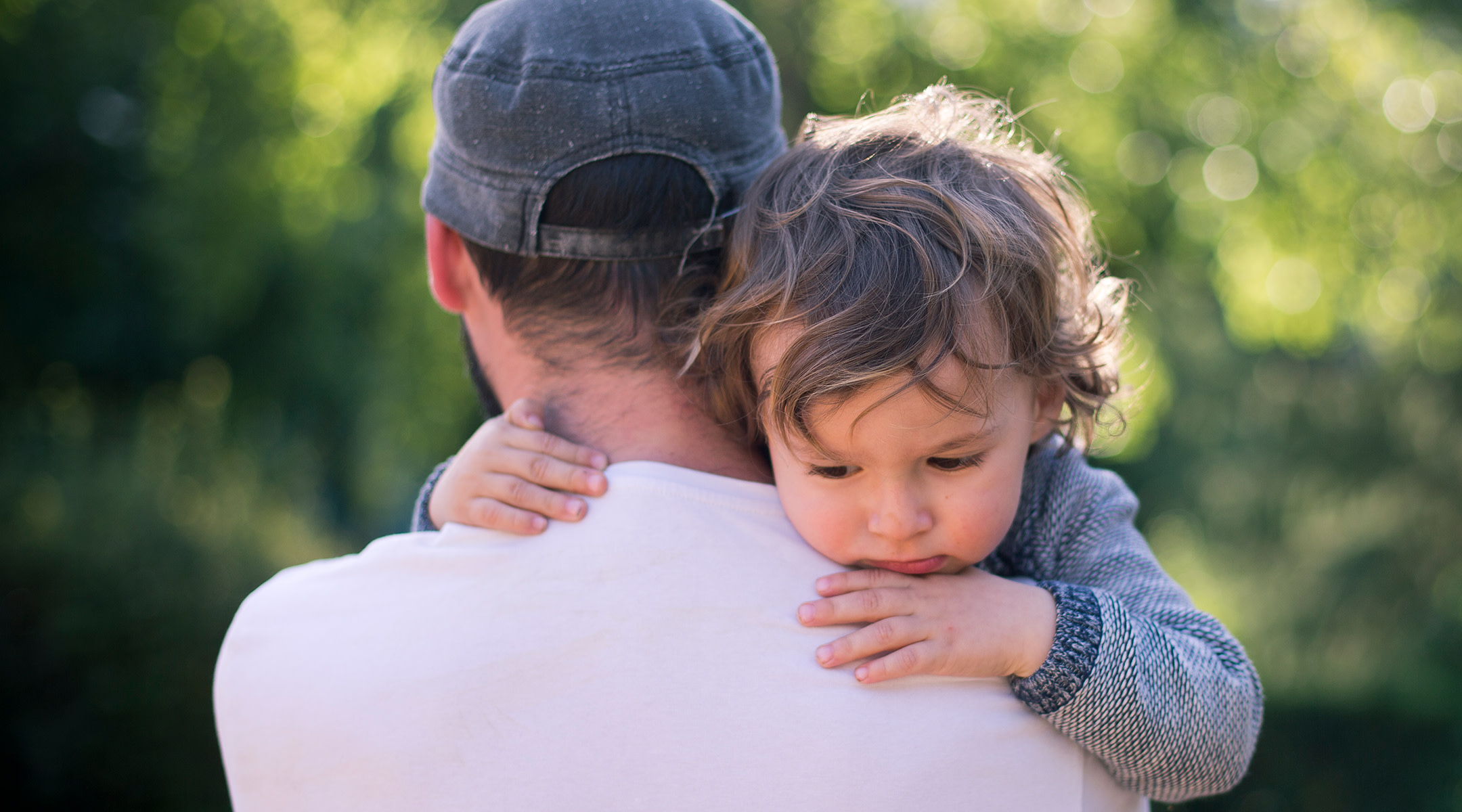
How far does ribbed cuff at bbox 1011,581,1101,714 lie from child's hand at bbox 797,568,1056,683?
1 cm

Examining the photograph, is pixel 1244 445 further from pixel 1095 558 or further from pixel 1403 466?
pixel 1095 558

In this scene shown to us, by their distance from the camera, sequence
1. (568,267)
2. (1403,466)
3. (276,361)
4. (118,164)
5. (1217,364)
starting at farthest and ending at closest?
(118,164) → (276,361) → (1217,364) → (1403,466) → (568,267)

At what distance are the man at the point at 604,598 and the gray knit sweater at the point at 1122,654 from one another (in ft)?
0.19

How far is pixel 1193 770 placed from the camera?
1.32 meters

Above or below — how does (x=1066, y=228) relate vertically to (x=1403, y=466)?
above

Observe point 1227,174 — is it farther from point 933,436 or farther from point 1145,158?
point 933,436

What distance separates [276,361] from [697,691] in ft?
31.5

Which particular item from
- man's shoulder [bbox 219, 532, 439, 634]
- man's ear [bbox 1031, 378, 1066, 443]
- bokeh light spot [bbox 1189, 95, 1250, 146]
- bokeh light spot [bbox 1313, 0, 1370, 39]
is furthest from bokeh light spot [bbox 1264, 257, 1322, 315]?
man's shoulder [bbox 219, 532, 439, 634]

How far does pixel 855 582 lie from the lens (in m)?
1.25

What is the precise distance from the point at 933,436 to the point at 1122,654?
36 cm

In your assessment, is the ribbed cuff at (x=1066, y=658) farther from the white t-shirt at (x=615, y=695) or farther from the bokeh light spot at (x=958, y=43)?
the bokeh light spot at (x=958, y=43)

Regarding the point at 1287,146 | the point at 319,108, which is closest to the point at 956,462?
the point at 1287,146

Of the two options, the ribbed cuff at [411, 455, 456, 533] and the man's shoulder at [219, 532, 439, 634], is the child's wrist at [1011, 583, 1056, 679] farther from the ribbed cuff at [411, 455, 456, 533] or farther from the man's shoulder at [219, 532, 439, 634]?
the ribbed cuff at [411, 455, 456, 533]

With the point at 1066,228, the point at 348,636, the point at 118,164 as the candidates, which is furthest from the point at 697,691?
the point at 118,164
